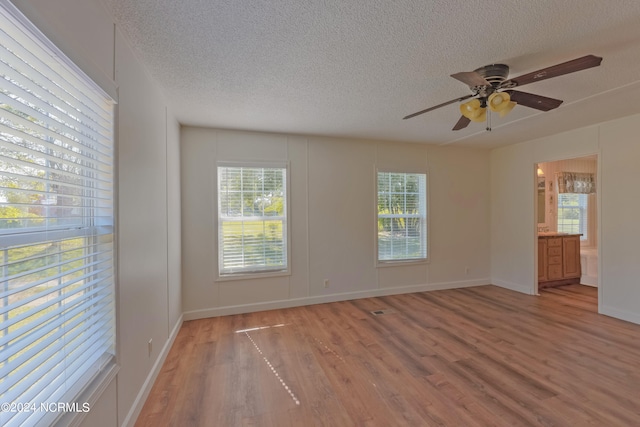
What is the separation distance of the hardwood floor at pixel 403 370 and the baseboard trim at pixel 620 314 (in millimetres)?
117

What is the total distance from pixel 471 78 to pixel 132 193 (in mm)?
2467

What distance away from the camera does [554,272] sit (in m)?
5.00

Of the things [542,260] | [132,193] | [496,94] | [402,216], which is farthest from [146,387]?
[542,260]

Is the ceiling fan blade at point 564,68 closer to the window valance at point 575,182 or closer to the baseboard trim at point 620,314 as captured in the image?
the baseboard trim at point 620,314

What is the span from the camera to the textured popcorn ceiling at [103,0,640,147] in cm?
159

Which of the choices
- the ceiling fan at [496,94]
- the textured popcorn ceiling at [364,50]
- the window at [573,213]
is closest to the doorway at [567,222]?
the window at [573,213]

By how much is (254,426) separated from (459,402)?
1451 mm

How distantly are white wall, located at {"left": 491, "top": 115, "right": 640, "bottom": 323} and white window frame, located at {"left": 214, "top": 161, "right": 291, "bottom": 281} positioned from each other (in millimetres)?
3906

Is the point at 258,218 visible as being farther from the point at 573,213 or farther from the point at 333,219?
the point at 573,213

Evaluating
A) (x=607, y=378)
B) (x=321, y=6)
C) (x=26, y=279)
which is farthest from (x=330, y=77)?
(x=607, y=378)

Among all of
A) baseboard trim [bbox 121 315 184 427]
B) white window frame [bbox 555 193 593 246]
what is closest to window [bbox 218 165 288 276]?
baseboard trim [bbox 121 315 184 427]

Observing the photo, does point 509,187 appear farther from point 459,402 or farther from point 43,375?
point 43,375

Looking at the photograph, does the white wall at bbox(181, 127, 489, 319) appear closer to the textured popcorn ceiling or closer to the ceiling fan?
the textured popcorn ceiling

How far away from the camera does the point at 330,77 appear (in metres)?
2.36
